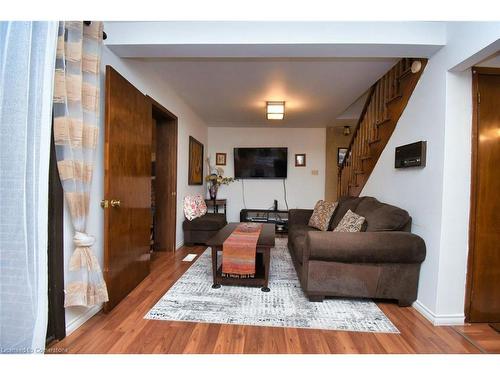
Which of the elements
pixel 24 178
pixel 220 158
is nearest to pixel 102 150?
pixel 24 178

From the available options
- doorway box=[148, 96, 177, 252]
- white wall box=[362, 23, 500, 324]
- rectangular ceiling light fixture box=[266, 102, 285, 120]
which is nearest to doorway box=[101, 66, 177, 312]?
doorway box=[148, 96, 177, 252]

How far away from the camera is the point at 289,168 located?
537 centimetres

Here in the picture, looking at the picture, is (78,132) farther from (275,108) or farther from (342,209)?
(342,209)

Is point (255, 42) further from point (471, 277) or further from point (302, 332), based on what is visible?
point (471, 277)

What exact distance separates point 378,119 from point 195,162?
3114mm

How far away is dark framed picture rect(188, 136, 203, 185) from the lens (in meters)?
4.16

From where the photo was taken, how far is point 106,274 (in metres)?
1.83

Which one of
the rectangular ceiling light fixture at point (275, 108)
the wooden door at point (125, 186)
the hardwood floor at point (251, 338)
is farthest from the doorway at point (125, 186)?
the rectangular ceiling light fixture at point (275, 108)

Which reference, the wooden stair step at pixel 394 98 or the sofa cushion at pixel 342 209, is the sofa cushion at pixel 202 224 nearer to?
the sofa cushion at pixel 342 209

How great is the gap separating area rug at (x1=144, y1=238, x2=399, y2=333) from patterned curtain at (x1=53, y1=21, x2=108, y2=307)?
56cm

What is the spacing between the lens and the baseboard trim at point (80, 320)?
1594 mm

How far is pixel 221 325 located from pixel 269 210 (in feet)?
12.0
